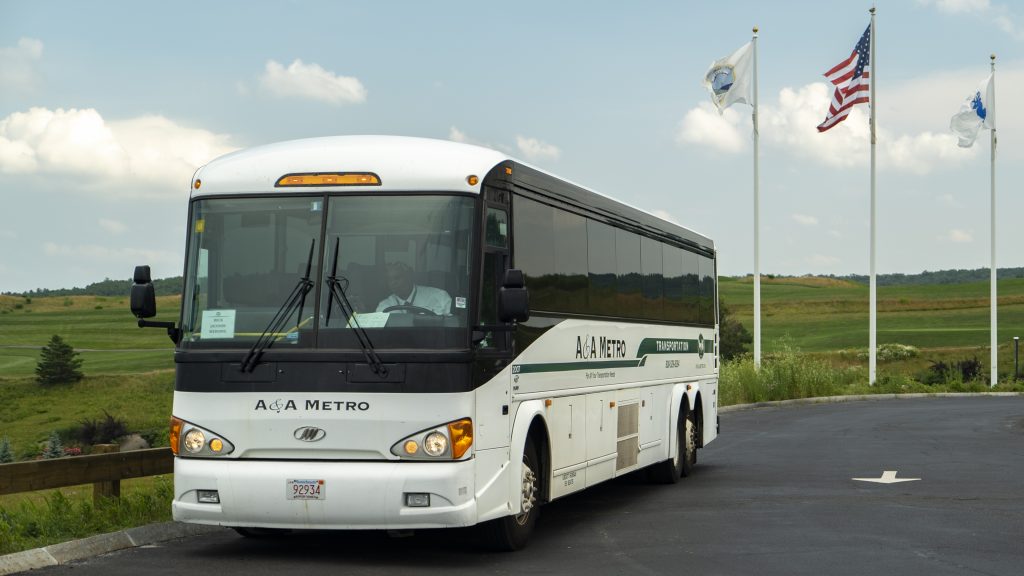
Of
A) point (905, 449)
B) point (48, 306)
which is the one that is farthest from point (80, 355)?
point (905, 449)

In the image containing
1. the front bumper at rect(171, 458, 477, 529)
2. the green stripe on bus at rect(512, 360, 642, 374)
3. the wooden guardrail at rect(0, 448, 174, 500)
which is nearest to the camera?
the front bumper at rect(171, 458, 477, 529)

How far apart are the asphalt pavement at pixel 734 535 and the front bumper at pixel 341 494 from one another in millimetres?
431

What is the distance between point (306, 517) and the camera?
978 centimetres

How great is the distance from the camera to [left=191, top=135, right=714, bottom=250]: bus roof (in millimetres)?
10375

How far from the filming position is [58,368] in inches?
4478

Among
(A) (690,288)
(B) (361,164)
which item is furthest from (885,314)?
(B) (361,164)

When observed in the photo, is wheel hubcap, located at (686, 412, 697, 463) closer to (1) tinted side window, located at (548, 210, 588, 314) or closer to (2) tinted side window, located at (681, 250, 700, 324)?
(2) tinted side window, located at (681, 250, 700, 324)

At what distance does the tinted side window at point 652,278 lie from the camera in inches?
627

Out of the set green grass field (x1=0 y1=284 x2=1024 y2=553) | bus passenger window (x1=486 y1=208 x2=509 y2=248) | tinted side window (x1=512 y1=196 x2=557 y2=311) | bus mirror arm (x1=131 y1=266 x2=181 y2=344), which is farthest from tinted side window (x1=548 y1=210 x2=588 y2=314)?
green grass field (x1=0 y1=284 x2=1024 y2=553)

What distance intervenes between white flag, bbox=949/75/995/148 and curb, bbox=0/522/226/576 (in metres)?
39.3

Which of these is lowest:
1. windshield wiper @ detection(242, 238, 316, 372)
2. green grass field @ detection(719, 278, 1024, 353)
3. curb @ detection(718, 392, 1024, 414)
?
curb @ detection(718, 392, 1024, 414)

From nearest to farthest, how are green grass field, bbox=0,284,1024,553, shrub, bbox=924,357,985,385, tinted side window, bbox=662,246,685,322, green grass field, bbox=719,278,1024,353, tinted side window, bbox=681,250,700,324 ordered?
1. tinted side window, bbox=662,246,685,322
2. tinted side window, bbox=681,250,700,324
3. green grass field, bbox=0,284,1024,553
4. shrub, bbox=924,357,985,385
5. green grass field, bbox=719,278,1024,353

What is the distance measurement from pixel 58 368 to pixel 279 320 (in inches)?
4318

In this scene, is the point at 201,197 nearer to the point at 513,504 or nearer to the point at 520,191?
the point at 520,191
